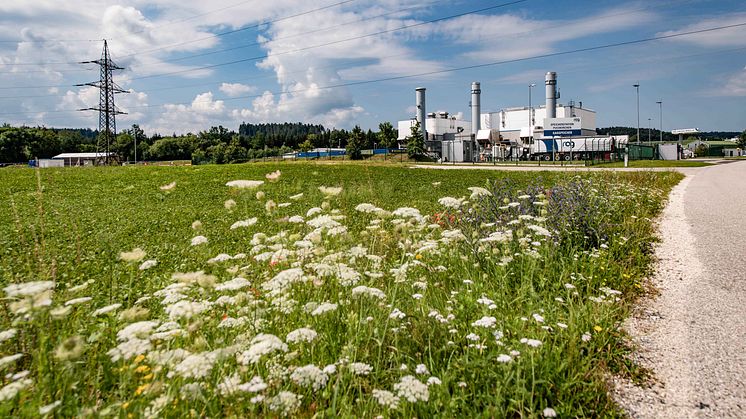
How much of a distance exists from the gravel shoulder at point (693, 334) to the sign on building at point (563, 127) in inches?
2912

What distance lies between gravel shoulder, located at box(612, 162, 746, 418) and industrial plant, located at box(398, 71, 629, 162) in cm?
5937

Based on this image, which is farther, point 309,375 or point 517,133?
point 517,133

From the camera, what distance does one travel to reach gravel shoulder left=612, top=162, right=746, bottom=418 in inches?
127

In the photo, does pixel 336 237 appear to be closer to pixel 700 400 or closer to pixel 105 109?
pixel 700 400

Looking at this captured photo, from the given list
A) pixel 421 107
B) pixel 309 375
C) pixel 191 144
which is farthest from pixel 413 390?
pixel 191 144

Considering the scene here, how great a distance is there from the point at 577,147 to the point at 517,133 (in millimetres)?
26793

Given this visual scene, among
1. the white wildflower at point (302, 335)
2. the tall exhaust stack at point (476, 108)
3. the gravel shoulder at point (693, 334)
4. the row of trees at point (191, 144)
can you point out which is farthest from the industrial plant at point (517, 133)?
the white wildflower at point (302, 335)

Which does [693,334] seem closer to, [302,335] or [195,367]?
[302,335]

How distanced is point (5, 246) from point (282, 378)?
791 centimetres

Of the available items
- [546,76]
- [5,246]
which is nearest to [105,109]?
[5,246]

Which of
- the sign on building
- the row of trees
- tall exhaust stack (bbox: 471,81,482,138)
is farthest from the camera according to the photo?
tall exhaust stack (bbox: 471,81,482,138)

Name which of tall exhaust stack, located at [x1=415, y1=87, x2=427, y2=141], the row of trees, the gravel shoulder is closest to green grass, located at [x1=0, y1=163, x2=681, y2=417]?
the gravel shoulder

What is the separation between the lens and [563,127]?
78250 millimetres

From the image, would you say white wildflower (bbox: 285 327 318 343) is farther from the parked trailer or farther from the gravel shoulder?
the parked trailer
